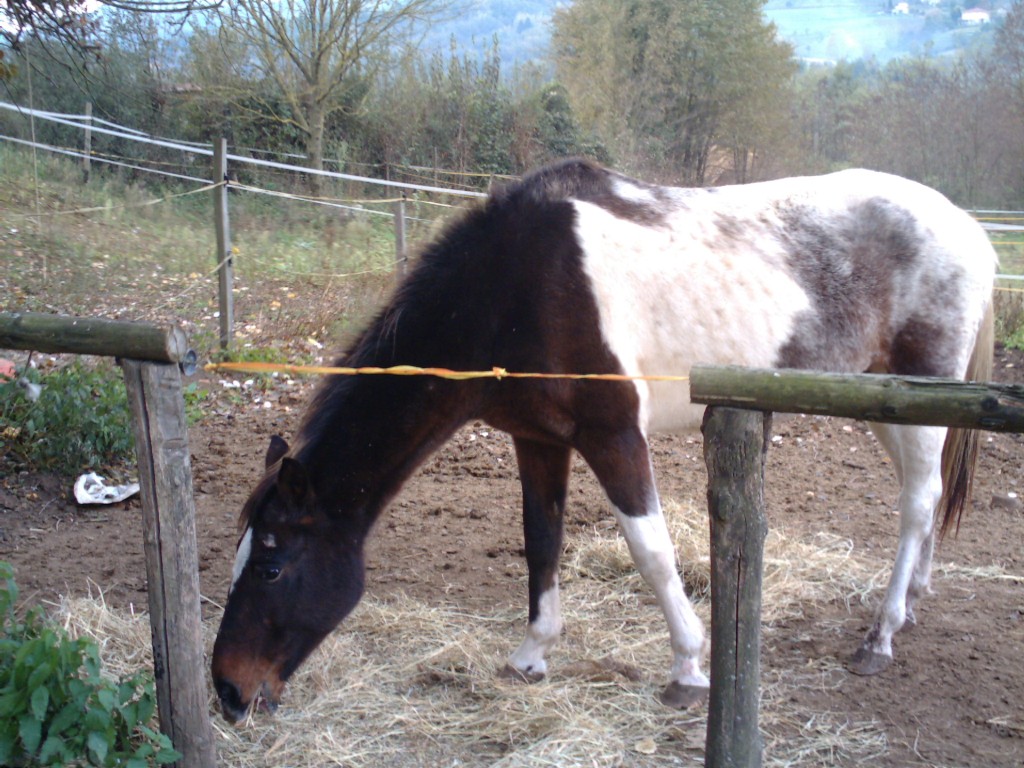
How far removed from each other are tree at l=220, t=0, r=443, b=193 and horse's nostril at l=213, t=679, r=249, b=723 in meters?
9.82

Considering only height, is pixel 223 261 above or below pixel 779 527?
above

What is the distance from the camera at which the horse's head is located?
8.89 ft

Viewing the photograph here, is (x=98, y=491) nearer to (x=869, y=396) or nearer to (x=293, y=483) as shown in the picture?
(x=293, y=483)

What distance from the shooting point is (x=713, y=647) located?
2285mm

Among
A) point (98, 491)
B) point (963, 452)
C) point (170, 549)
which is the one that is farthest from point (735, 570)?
point (98, 491)

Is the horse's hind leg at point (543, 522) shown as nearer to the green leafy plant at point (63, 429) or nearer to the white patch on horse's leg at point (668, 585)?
the white patch on horse's leg at point (668, 585)

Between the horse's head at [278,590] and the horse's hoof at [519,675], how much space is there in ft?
2.79

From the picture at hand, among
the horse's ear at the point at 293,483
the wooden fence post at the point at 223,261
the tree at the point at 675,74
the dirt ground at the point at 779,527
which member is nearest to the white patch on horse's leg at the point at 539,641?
the dirt ground at the point at 779,527

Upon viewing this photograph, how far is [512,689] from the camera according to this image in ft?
10.6

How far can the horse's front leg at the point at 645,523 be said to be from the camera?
307 cm

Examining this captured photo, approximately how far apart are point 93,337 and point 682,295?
2.08 m

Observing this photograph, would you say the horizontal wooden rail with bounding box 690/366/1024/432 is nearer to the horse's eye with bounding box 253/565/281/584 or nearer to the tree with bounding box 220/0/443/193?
the horse's eye with bounding box 253/565/281/584

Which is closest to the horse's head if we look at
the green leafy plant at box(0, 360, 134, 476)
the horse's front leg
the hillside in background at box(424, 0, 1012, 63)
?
the horse's front leg

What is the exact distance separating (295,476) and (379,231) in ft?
29.2
